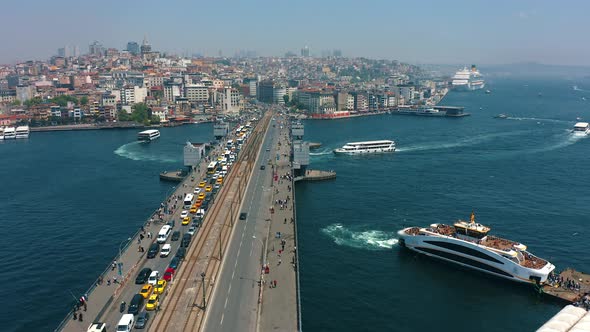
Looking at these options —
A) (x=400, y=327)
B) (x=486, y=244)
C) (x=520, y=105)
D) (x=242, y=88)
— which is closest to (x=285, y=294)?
(x=400, y=327)

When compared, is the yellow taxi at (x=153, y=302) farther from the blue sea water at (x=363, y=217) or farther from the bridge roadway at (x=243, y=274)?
the blue sea water at (x=363, y=217)

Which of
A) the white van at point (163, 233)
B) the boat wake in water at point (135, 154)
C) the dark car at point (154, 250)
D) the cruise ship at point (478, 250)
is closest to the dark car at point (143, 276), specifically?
the dark car at point (154, 250)

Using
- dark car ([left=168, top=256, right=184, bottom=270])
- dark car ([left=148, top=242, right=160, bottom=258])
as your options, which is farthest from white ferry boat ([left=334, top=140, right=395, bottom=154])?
dark car ([left=168, top=256, right=184, bottom=270])

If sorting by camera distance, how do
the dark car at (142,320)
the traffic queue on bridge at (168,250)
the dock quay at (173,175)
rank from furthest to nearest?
1. the dock quay at (173,175)
2. the traffic queue on bridge at (168,250)
3. the dark car at (142,320)

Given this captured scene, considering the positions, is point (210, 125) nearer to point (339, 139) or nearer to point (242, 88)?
point (339, 139)

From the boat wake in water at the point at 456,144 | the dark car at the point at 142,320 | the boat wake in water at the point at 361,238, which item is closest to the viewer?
the dark car at the point at 142,320

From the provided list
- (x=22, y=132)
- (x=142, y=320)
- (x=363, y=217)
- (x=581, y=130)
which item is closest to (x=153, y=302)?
(x=142, y=320)

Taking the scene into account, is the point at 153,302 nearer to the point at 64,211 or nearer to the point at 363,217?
the point at 363,217
